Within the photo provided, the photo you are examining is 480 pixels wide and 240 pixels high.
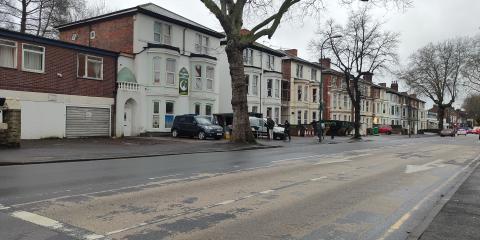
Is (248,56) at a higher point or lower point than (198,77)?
higher

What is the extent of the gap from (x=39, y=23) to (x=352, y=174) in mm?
37483

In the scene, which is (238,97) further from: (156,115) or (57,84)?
(57,84)

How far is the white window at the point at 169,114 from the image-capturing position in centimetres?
3297

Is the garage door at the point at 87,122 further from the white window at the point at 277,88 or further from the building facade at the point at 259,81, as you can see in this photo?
the white window at the point at 277,88

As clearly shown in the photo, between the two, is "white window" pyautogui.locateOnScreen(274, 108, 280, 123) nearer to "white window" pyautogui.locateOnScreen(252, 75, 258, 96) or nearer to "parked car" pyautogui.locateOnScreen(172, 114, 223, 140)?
"white window" pyautogui.locateOnScreen(252, 75, 258, 96)

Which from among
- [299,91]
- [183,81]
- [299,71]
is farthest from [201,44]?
[299,71]

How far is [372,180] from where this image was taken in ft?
38.3

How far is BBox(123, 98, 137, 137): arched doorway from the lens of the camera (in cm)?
3003

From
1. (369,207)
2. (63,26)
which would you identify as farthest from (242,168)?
(63,26)

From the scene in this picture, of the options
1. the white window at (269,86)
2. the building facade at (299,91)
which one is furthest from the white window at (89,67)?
the building facade at (299,91)

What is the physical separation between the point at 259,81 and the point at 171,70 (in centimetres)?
1421

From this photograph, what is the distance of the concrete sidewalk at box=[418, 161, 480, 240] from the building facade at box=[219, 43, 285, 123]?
34.3 meters

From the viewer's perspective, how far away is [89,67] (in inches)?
1091

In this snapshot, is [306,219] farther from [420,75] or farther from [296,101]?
[420,75]
